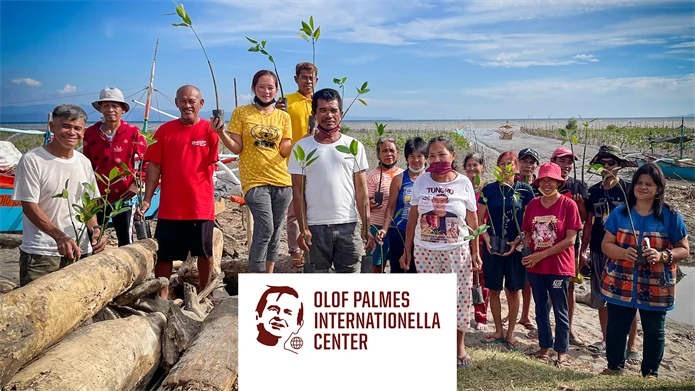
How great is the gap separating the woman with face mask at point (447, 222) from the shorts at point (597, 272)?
1.18m

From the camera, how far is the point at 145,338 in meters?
3.21

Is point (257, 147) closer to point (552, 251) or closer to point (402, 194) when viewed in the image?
point (402, 194)

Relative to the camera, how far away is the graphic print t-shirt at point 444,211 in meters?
3.77

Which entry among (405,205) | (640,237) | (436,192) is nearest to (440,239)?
(436,192)

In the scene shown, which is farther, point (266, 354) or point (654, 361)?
point (654, 361)

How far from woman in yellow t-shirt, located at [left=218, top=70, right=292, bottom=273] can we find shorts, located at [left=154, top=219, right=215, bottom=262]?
1.38 feet

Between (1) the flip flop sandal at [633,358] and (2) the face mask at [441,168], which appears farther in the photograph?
(1) the flip flop sandal at [633,358]

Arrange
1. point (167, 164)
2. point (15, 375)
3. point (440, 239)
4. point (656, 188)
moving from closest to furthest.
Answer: point (15, 375) < point (656, 188) < point (440, 239) < point (167, 164)

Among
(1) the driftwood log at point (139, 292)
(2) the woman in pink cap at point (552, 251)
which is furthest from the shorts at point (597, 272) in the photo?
Result: (1) the driftwood log at point (139, 292)

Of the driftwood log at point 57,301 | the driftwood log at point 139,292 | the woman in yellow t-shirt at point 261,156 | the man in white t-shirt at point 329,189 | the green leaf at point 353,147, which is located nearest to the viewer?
the driftwood log at point 57,301

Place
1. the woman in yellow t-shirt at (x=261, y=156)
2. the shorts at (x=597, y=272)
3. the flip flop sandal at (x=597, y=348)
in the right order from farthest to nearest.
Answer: the flip flop sandal at (x=597, y=348) < the shorts at (x=597, y=272) < the woman in yellow t-shirt at (x=261, y=156)

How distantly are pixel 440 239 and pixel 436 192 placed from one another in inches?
13.6

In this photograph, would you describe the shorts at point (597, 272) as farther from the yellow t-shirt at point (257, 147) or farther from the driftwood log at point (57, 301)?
the driftwood log at point (57, 301)

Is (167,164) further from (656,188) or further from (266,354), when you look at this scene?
(656,188)
